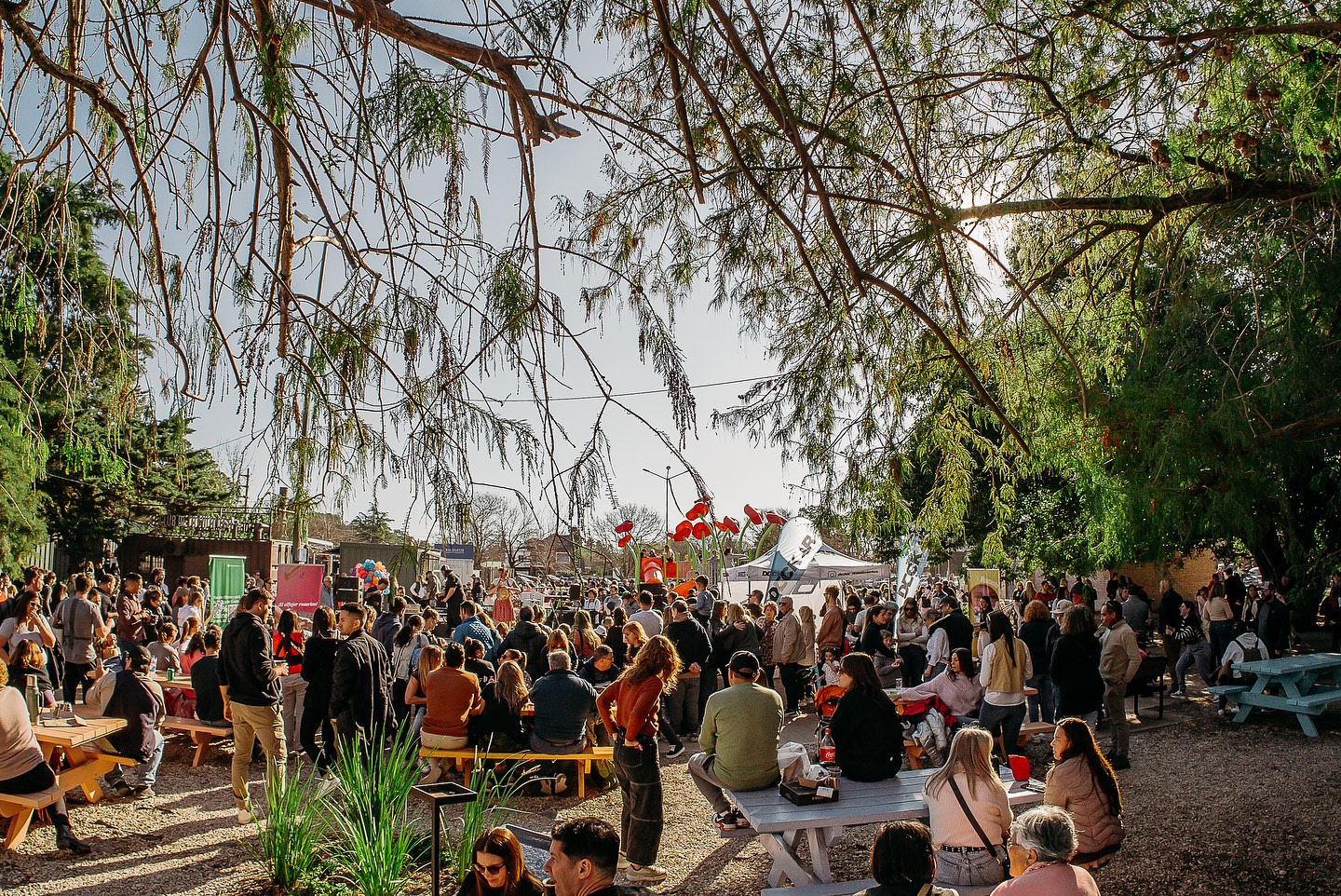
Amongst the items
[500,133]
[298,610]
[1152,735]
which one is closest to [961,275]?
[500,133]

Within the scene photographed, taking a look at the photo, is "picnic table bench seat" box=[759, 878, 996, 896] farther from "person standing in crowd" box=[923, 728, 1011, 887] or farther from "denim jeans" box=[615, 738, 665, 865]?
"denim jeans" box=[615, 738, 665, 865]

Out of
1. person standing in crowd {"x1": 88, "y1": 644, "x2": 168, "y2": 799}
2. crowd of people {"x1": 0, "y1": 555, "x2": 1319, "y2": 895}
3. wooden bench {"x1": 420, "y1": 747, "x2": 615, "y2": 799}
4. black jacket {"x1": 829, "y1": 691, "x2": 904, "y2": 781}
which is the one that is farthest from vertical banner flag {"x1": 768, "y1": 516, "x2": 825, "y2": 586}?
black jacket {"x1": 829, "y1": 691, "x2": 904, "y2": 781}

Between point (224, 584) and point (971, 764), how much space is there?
13.7 m

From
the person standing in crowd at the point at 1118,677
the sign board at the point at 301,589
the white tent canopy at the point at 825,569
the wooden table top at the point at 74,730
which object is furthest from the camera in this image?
the white tent canopy at the point at 825,569

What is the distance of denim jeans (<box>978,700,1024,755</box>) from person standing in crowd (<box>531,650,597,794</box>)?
3217mm

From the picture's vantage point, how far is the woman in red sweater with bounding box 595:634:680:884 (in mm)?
6082

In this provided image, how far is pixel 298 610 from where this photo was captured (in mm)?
16203

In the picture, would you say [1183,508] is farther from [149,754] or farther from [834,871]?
[149,754]

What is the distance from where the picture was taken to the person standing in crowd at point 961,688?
28.5ft

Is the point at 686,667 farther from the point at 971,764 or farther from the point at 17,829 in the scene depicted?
the point at 17,829

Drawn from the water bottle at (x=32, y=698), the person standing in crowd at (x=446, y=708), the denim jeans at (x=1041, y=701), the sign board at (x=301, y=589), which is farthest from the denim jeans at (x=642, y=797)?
the sign board at (x=301, y=589)

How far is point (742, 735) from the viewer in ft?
19.7

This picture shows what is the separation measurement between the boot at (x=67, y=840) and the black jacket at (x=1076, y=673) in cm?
736

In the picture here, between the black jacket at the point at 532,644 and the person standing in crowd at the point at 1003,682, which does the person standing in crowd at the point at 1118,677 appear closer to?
the person standing in crowd at the point at 1003,682
